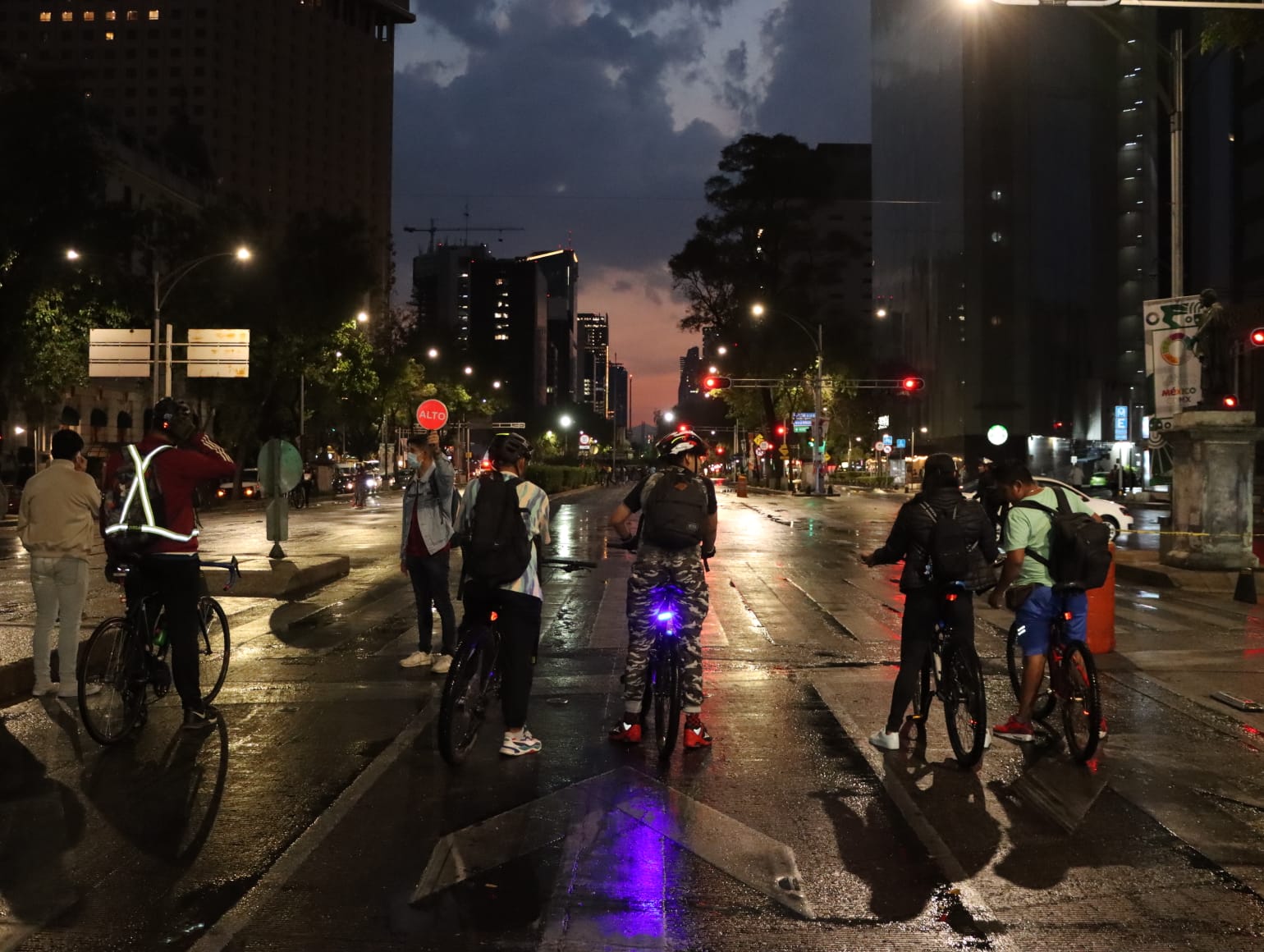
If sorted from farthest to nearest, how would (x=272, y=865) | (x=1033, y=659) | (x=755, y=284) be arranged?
1. (x=755, y=284)
2. (x=1033, y=659)
3. (x=272, y=865)

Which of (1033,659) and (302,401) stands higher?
(302,401)

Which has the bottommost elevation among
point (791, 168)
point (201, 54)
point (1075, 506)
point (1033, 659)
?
point (1033, 659)

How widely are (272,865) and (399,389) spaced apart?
6502 cm

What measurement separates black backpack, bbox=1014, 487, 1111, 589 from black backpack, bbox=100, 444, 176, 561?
508 cm

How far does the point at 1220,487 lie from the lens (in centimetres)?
1738

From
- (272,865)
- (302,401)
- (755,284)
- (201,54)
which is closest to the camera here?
(272,865)

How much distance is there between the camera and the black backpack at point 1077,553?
22.5ft

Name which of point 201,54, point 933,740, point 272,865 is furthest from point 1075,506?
point 201,54

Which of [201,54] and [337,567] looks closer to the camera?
[337,567]

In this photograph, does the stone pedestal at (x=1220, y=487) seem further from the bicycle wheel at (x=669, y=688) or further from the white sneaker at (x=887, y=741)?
the bicycle wheel at (x=669, y=688)

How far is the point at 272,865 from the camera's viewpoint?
5.08 metres

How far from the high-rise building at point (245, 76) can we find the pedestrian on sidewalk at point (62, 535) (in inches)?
5167

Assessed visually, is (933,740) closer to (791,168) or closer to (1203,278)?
(791,168)

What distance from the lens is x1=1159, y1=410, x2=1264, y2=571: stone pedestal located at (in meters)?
17.3
